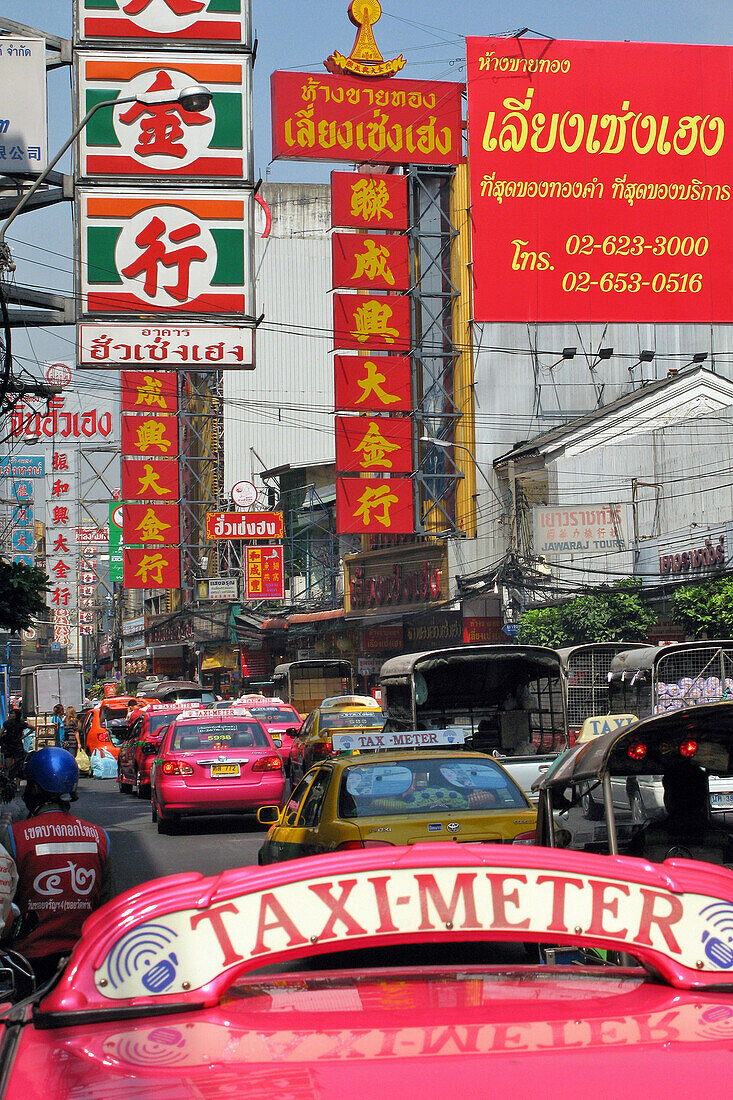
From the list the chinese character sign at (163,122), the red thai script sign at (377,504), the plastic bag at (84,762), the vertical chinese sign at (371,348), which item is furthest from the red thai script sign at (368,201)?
the chinese character sign at (163,122)

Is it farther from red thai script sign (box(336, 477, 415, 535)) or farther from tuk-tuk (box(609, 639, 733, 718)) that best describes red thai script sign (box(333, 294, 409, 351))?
tuk-tuk (box(609, 639, 733, 718))

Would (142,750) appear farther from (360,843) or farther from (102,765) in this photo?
(360,843)

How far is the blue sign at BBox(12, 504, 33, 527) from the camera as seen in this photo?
5247cm

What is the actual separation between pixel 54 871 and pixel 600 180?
1027 inches

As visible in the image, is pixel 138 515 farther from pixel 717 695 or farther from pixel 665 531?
pixel 717 695

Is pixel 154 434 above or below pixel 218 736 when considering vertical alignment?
above

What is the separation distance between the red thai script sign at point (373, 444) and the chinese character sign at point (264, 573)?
54.3 feet

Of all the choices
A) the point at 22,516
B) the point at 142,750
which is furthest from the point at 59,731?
the point at 22,516

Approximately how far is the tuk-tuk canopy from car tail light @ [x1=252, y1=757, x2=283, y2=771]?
35.9 feet

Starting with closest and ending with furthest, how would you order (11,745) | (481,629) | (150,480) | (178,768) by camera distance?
(178,768), (11,745), (481,629), (150,480)

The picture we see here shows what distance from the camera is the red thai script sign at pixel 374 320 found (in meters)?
34.6

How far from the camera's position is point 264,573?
51438 millimetres

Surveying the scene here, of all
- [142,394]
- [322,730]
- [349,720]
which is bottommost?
[322,730]

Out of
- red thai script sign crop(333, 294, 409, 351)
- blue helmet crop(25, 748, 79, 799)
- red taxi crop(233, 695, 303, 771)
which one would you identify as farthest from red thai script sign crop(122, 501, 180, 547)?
blue helmet crop(25, 748, 79, 799)
